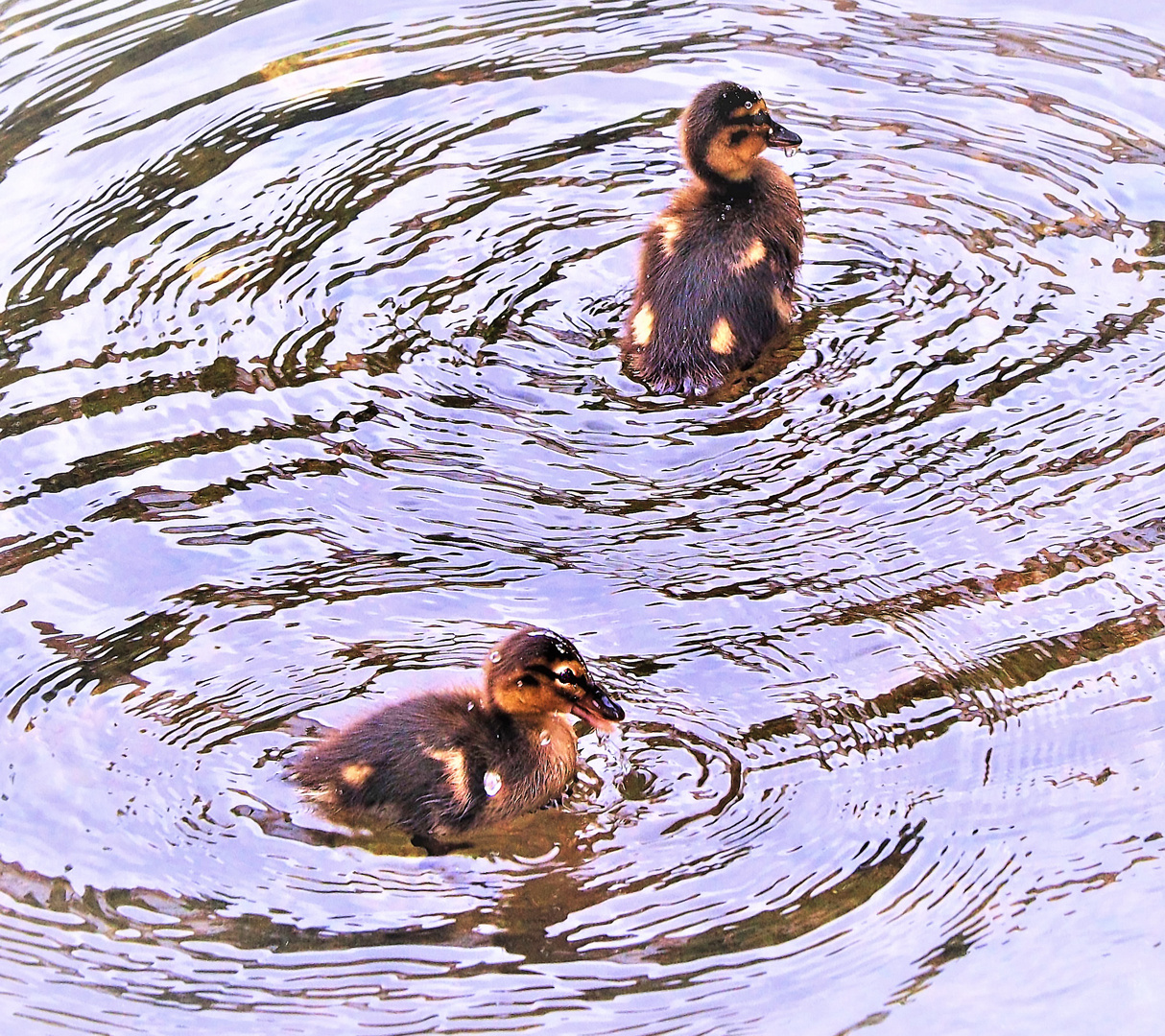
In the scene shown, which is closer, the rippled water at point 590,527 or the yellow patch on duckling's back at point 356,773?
the rippled water at point 590,527

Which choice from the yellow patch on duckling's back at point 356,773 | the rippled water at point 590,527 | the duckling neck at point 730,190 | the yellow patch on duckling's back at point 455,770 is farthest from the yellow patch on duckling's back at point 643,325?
the yellow patch on duckling's back at point 356,773

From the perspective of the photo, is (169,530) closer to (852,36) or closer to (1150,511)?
(1150,511)

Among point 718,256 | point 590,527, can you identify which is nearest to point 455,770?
point 590,527

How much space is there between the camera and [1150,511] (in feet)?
14.1

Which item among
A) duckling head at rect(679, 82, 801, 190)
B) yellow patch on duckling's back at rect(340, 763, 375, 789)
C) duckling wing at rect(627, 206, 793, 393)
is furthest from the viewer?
duckling head at rect(679, 82, 801, 190)

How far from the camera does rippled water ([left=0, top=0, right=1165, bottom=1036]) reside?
332 centimetres

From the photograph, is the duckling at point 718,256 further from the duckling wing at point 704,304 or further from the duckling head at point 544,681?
the duckling head at point 544,681

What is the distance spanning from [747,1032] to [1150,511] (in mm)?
1870

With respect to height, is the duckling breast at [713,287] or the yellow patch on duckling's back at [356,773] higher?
the duckling breast at [713,287]

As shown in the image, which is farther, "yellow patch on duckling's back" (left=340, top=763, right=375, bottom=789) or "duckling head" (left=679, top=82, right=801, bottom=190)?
"duckling head" (left=679, top=82, right=801, bottom=190)

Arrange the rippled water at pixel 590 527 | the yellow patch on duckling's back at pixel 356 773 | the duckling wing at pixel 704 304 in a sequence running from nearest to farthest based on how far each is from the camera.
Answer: the rippled water at pixel 590 527
the yellow patch on duckling's back at pixel 356 773
the duckling wing at pixel 704 304

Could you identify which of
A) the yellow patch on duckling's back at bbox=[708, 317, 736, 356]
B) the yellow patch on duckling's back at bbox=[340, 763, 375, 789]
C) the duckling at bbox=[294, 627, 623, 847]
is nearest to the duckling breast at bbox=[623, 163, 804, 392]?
the yellow patch on duckling's back at bbox=[708, 317, 736, 356]

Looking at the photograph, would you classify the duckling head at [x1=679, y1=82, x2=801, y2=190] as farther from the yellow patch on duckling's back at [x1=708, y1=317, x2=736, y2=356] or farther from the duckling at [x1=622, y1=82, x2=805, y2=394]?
the yellow patch on duckling's back at [x1=708, y1=317, x2=736, y2=356]

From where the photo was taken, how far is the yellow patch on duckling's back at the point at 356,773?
142 inches
